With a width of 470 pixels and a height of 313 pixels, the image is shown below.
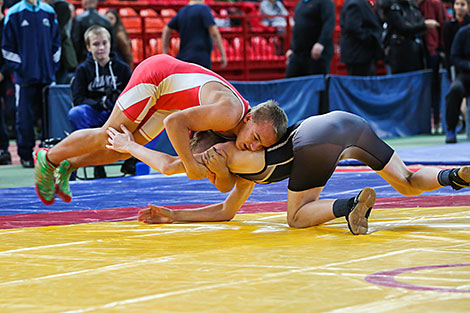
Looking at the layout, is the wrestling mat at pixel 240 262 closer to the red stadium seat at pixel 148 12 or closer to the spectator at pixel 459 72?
→ the spectator at pixel 459 72

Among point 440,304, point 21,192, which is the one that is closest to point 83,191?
point 21,192

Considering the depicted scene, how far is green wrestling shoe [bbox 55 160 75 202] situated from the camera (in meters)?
3.79

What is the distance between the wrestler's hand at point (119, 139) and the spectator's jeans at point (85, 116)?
2.16 metres

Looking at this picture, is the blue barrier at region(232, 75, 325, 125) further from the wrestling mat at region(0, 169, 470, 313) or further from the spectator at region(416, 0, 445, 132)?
the wrestling mat at region(0, 169, 470, 313)

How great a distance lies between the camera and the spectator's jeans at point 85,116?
5902mm

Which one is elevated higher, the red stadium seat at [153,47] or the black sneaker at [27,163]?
the red stadium seat at [153,47]

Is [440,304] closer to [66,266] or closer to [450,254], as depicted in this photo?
[450,254]

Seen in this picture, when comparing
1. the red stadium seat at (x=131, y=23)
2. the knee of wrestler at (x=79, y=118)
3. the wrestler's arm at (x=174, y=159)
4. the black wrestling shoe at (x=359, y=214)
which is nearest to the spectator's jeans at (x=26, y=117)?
the knee of wrestler at (x=79, y=118)

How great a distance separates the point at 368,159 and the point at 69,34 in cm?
585

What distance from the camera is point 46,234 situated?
3.24m

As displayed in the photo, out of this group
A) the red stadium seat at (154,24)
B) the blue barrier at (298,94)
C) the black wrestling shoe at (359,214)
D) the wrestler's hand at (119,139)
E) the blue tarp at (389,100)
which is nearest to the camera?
the black wrestling shoe at (359,214)

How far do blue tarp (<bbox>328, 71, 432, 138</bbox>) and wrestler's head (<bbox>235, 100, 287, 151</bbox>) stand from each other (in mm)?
5615

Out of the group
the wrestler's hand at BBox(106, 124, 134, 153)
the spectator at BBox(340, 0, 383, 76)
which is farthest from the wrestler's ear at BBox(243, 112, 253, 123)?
the spectator at BBox(340, 0, 383, 76)

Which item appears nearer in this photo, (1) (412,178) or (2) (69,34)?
(1) (412,178)
